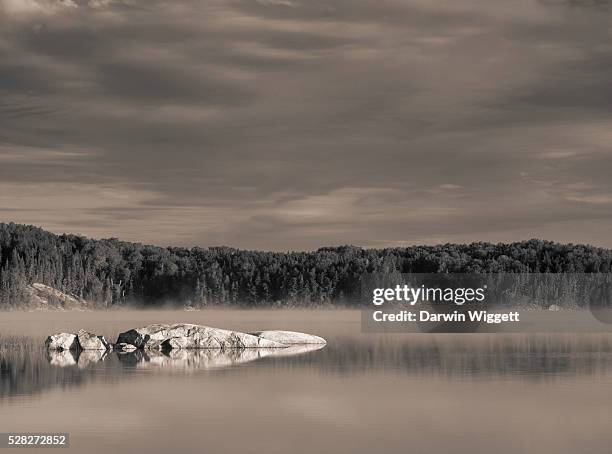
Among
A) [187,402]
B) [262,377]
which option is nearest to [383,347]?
[262,377]

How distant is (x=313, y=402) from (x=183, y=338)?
107 feet

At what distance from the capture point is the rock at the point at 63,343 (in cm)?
7062

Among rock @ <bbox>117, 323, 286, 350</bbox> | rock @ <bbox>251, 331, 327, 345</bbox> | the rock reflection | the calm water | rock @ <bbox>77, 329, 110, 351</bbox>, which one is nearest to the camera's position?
the calm water

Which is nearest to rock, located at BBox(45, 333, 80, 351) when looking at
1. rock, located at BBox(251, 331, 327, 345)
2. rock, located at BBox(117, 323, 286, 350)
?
rock, located at BBox(117, 323, 286, 350)

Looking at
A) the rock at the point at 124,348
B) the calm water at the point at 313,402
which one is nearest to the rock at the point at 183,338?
the rock at the point at 124,348

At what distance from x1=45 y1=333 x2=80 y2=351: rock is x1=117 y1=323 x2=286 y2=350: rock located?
3331 millimetres

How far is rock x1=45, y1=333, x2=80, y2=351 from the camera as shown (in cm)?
7062

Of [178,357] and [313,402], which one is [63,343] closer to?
[178,357]

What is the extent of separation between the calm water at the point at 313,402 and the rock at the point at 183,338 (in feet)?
19.3

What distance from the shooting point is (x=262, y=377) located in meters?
48.8

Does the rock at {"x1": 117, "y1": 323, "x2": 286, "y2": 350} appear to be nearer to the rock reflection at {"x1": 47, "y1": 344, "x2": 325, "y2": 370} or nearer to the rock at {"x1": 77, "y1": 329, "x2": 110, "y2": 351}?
the rock reflection at {"x1": 47, "y1": 344, "x2": 325, "y2": 370}

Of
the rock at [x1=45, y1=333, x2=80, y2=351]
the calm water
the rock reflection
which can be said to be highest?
the rock at [x1=45, y1=333, x2=80, y2=351]

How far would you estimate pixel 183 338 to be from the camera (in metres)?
70.6

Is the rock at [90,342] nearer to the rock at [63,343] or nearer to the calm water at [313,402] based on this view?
the rock at [63,343]
